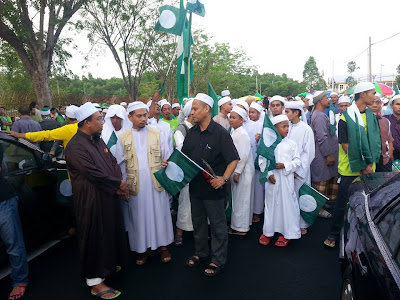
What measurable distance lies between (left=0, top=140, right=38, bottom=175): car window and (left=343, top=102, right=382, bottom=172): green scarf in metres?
3.74

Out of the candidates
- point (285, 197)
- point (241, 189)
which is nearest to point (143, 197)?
point (241, 189)

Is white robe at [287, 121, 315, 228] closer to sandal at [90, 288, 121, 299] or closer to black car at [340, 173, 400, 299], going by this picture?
black car at [340, 173, 400, 299]

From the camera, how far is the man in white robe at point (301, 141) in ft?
14.1

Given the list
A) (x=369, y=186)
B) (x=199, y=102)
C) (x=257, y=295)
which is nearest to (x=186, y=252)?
(x=257, y=295)

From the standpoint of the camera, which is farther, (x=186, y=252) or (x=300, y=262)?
(x=186, y=252)

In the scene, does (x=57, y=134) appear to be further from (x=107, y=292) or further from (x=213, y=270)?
(x=213, y=270)

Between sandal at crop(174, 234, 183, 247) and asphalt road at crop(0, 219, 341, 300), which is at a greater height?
sandal at crop(174, 234, 183, 247)

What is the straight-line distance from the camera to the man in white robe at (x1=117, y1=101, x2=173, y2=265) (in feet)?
12.0

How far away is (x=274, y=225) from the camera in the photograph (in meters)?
4.21

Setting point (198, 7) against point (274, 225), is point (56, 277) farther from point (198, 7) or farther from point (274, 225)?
point (198, 7)

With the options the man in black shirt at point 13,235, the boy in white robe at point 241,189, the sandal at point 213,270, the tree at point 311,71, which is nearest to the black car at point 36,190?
the man in black shirt at point 13,235

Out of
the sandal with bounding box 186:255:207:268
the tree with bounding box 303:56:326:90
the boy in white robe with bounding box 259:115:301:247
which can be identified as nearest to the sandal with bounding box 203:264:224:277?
the sandal with bounding box 186:255:207:268

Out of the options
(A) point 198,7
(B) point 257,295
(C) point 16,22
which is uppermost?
(C) point 16,22

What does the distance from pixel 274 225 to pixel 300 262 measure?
625 millimetres
